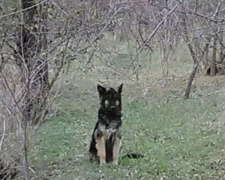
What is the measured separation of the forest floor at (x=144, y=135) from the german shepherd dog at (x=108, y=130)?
16cm

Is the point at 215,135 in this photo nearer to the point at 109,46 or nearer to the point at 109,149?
the point at 109,149

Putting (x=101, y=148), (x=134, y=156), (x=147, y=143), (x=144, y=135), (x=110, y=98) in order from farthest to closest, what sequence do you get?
1. (x=144, y=135)
2. (x=147, y=143)
3. (x=134, y=156)
4. (x=101, y=148)
5. (x=110, y=98)

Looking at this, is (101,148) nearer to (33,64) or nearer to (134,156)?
(134,156)

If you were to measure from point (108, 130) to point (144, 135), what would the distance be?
2.26m

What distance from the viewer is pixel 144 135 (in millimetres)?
10023

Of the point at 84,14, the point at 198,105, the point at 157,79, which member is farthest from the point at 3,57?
the point at 157,79

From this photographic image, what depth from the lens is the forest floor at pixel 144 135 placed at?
A: 7.51 m

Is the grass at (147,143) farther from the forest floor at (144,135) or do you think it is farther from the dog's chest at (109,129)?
the dog's chest at (109,129)

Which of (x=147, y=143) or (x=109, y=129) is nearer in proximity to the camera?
(x=109, y=129)

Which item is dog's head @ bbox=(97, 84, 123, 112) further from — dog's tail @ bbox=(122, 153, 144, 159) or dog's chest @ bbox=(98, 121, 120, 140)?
dog's tail @ bbox=(122, 153, 144, 159)

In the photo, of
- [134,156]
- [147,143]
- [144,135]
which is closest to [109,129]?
[134,156]

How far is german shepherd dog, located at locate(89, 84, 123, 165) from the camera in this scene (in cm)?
777

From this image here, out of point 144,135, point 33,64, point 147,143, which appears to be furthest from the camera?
point 144,135

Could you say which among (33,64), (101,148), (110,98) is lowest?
(101,148)
